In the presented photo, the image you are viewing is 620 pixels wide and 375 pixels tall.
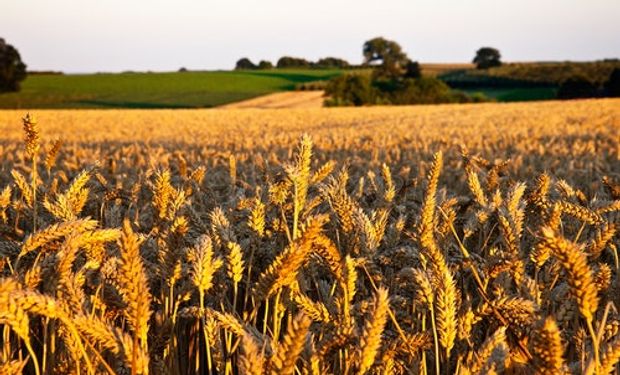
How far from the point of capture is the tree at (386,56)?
218 feet

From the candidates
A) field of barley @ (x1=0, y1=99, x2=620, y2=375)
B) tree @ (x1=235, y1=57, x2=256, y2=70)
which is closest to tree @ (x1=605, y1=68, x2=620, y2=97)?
field of barley @ (x1=0, y1=99, x2=620, y2=375)

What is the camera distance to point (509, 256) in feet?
5.82

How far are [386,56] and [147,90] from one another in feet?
107

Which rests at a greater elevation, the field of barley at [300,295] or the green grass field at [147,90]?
the field of barley at [300,295]

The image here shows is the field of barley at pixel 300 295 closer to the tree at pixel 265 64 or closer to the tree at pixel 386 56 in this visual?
the tree at pixel 386 56

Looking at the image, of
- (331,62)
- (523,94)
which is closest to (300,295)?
(523,94)

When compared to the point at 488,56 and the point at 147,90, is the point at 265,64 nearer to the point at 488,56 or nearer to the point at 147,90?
the point at 488,56

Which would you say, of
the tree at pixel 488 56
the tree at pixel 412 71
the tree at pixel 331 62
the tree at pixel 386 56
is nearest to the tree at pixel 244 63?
the tree at pixel 331 62

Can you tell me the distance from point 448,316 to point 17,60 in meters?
66.0

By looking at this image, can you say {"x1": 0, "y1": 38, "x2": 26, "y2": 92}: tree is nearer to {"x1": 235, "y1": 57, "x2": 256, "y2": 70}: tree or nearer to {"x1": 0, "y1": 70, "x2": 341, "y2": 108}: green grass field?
{"x1": 0, "y1": 70, "x2": 341, "y2": 108}: green grass field

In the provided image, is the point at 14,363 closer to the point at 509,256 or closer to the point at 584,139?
the point at 509,256

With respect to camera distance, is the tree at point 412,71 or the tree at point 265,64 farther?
the tree at point 265,64

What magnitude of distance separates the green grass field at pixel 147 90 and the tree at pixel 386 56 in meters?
8.79

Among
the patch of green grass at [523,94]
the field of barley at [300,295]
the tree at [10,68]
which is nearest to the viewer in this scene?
the field of barley at [300,295]
